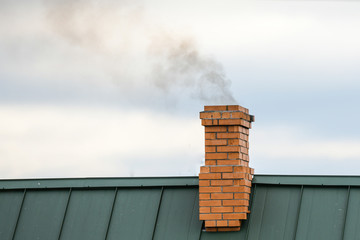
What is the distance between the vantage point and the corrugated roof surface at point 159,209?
406 inches

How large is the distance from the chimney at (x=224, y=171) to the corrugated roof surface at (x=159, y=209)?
311mm

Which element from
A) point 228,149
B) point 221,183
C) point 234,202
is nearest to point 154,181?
point 221,183

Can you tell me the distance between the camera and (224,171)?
10.5 metres

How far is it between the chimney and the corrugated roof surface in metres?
0.31

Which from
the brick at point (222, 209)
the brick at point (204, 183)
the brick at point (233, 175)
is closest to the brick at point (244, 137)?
the brick at point (233, 175)

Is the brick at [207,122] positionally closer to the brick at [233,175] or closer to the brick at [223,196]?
the brick at [233,175]

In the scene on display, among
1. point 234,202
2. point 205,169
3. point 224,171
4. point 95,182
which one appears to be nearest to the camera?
point 234,202

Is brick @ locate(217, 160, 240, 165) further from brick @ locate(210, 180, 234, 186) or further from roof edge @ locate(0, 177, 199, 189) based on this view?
roof edge @ locate(0, 177, 199, 189)

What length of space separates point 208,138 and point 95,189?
2.37 meters

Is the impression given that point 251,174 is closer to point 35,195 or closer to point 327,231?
point 327,231

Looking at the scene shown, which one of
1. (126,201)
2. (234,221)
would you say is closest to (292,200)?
(234,221)

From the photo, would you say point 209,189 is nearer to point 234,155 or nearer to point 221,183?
point 221,183

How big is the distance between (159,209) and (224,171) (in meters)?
1.43

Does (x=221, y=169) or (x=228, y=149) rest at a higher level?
(x=228, y=149)
